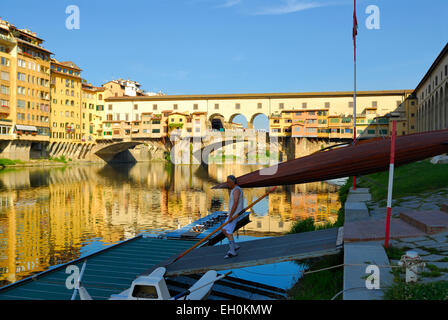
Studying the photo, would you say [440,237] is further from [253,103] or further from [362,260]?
[253,103]

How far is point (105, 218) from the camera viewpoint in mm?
19766

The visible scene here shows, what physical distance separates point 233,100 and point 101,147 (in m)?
29.7

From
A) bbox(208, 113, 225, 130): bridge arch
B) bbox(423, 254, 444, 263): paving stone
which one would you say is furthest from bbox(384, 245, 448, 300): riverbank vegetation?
bbox(208, 113, 225, 130): bridge arch

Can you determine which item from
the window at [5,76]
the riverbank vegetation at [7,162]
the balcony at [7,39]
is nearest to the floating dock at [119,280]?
the riverbank vegetation at [7,162]

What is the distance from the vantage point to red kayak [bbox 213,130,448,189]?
6.57 metres

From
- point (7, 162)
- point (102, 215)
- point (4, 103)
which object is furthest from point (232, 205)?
point (4, 103)

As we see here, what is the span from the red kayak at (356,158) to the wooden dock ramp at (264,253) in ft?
4.32

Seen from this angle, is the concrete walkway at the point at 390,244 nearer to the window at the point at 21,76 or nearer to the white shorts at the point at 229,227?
the white shorts at the point at 229,227

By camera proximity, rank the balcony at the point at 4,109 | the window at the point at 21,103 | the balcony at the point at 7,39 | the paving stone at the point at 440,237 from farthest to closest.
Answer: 1. the window at the point at 21,103
2. the balcony at the point at 4,109
3. the balcony at the point at 7,39
4. the paving stone at the point at 440,237

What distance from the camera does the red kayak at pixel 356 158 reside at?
6.57 metres

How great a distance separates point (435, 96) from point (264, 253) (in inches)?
2122

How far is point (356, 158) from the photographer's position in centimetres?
657

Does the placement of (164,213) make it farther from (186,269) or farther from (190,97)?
(190,97)
